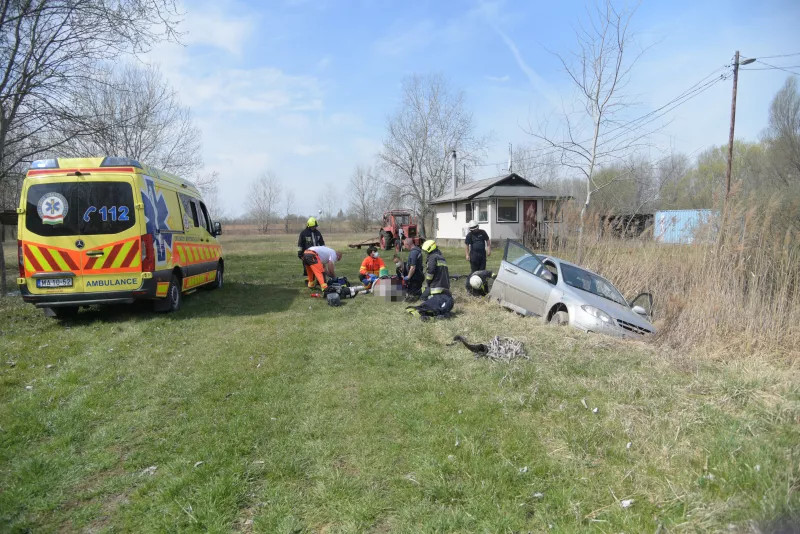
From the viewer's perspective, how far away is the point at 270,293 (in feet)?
34.3

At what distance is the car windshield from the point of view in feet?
24.1

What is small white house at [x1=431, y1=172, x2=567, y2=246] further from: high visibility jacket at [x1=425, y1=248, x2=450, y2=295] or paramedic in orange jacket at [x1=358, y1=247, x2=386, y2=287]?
high visibility jacket at [x1=425, y1=248, x2=450, y2=295]

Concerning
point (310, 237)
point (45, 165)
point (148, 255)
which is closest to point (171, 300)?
point (148, 255)

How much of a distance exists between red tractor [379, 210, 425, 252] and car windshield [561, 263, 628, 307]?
53.8ft

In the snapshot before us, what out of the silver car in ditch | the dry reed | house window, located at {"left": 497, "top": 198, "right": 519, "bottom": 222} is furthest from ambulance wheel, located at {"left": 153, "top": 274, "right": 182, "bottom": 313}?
house window, located at {"left": 497, "top": 198, "right": 519, "bottom": 222}

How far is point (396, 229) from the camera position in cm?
2503

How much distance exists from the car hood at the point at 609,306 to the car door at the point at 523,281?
1.33ft

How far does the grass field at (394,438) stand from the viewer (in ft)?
8.56

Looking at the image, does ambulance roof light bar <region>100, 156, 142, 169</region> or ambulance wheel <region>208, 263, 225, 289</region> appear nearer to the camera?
ambulance roof light bar <region>100, 156, 142, 169</region>

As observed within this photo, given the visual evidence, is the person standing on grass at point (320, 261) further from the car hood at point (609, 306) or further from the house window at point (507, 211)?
the house window at point (507, 211)

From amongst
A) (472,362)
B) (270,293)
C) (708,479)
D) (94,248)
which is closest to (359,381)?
(472,362)

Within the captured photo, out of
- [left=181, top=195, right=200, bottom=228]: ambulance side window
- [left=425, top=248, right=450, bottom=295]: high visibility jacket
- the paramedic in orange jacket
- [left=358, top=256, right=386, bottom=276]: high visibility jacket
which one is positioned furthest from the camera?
[left=358, top=256, right=386, bottom=276]: high visibility jacket

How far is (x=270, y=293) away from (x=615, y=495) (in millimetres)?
8862

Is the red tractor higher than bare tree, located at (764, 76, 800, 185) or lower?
lower
